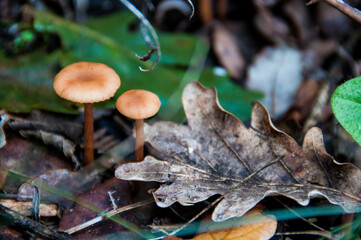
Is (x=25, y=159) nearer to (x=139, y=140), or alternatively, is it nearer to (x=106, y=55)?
(x=139, y=140)

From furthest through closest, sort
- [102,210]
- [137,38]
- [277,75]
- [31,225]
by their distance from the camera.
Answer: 1. [277,75]
2. [137,38]
3. [102,210]
4. [31,225]

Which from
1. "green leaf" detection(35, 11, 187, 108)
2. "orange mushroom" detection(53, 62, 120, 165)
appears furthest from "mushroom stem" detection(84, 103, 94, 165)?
"green leaf" detection(35, 11, 187, 108)

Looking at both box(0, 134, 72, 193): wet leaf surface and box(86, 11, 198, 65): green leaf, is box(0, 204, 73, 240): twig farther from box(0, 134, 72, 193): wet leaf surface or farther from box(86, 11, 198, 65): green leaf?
box(86, 11, 198, 65): green leaf

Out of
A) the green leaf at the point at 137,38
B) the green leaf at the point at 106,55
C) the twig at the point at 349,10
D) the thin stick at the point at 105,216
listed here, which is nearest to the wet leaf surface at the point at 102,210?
the thin stick at the point at 105,216

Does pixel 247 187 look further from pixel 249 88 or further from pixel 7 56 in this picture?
pixel 7 56

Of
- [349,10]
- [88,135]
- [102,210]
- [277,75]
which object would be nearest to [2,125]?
[88,135]

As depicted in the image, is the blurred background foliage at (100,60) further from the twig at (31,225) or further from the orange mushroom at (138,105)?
the twig at (31,225)
